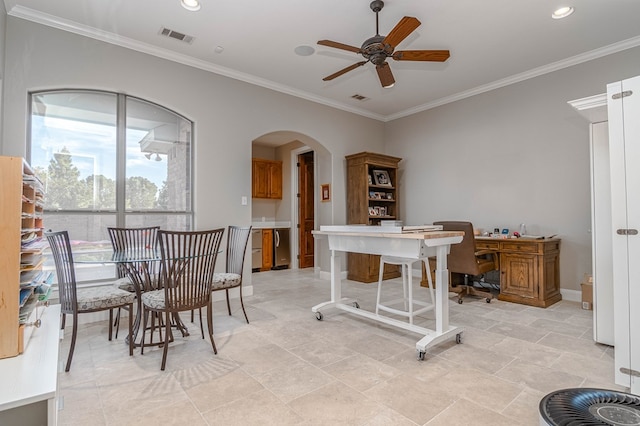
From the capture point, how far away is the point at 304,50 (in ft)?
12.6

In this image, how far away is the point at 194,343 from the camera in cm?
274

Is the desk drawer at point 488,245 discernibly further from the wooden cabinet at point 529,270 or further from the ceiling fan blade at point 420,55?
the ceiling fan blade at point 420,55

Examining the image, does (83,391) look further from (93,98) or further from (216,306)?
(93,98)

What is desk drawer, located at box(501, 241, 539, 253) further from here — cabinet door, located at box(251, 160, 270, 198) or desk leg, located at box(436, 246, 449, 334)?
cabinet door, located at box(251, 160, 270, 198)

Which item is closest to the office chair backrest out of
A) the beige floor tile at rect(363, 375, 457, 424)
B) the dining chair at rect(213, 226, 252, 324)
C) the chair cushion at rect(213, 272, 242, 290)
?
the beige floor tile at rect(363, 375, 457, 424)

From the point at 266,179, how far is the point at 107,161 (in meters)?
3.76

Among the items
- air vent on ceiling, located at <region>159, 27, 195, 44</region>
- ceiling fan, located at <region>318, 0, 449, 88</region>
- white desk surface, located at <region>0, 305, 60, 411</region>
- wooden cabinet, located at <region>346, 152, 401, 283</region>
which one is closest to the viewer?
white desk surface, located at <region>0, 305, 60, 411</region>

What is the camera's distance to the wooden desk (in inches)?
149

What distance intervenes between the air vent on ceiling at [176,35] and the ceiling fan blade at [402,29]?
7.22 feet

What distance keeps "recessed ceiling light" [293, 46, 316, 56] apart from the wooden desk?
Result: 319 centimetres

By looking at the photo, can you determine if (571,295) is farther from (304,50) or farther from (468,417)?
(304,50)

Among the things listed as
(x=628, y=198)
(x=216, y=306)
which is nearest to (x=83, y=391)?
(x=216, y=306)

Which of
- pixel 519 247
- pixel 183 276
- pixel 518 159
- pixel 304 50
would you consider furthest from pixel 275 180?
pixel 183 276

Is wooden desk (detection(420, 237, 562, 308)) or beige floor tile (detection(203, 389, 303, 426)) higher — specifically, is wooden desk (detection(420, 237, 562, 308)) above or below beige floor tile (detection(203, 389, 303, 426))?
above
